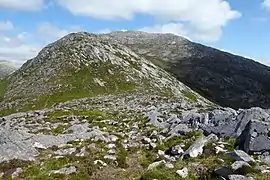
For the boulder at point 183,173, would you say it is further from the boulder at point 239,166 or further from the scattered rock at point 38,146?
the scattered rock at point 38,146

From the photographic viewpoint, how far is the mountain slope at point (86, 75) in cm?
12012

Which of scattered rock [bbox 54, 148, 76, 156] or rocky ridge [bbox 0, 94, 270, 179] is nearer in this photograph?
rocky ridge [bbox 0, 94, 270, 179]

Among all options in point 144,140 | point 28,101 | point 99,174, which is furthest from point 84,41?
point 99,174

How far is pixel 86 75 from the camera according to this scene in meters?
131

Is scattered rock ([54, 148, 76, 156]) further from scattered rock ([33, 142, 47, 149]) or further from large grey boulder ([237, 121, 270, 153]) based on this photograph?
large grey boulder ([237, 121, 270, 153])

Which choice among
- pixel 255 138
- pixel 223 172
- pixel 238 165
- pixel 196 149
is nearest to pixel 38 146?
pixel 196 149

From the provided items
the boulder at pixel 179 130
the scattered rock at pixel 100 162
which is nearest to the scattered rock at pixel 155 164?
the scattered rock at pixel 100 162

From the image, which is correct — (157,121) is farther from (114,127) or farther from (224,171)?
(224,171)

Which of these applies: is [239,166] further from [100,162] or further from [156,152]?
[156,152]

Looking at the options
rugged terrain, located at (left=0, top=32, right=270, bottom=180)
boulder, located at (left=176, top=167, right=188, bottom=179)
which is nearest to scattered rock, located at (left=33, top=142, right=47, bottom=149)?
rugged terrain, located at (left=0, top=32, right=270, bottom=180)

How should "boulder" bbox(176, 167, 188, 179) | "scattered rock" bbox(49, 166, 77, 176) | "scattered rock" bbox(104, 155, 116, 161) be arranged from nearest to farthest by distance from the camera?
1. "boulder" bbox(176, 167, 188, 179)
2. "scattered rock" bbox(49, 166, 77, 176)
3. "scattered rock" bbox(104, 155, 116, 161)

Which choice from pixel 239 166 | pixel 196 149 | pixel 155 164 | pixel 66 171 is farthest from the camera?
pixel 196 149

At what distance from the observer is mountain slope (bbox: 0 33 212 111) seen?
120125 millimetres

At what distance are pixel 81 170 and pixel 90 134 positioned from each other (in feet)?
47.9
